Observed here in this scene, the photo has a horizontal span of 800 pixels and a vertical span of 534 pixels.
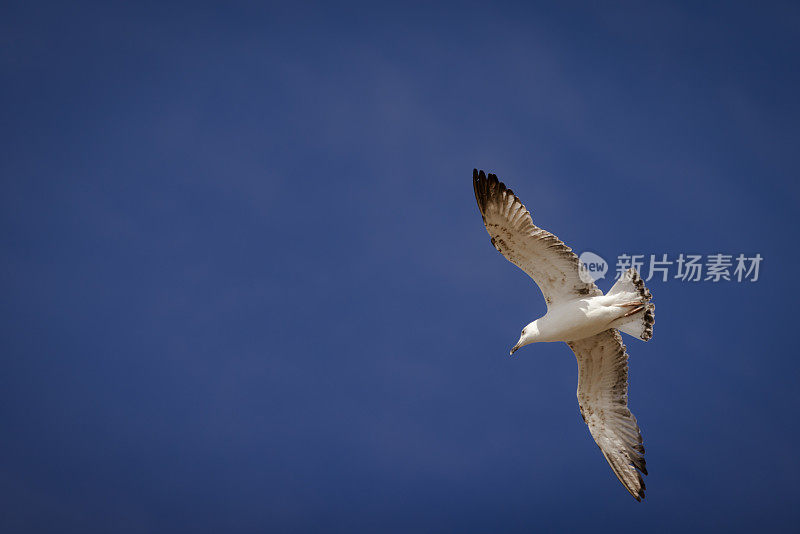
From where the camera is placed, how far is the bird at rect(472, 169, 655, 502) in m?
12.2

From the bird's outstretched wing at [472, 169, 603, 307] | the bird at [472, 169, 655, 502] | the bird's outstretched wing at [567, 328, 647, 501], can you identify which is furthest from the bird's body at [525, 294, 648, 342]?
the bird's outstretched wing at [567, 328, 647, 501]

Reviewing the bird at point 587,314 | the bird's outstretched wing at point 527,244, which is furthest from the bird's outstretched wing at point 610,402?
the bird's outstretched wing at point 527,244

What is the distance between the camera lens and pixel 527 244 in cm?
1233

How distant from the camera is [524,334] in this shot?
12734 mm

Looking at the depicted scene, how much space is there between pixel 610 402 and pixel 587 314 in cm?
159

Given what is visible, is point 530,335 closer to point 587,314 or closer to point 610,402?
point 587,314

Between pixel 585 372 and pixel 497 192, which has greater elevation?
pixel 497 192

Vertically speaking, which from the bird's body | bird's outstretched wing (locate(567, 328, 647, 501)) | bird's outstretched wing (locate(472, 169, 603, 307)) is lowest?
bird's outstretched wing (locate(567, 328, 647, 501))

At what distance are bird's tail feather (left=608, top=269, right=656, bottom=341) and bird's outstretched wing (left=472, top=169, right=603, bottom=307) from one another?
1.07 ft

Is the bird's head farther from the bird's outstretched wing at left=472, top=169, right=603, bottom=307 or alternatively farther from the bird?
the bird's outstretched wing at left=472, top=169, right=603, bottom=307

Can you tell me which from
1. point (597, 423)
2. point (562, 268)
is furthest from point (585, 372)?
point (562, 268)

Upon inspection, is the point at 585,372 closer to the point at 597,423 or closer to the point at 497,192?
the point at 597,423

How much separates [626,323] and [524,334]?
1.24m

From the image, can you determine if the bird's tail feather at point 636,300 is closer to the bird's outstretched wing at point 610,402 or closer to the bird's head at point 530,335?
the bird's outstretched wing at point 610,402
